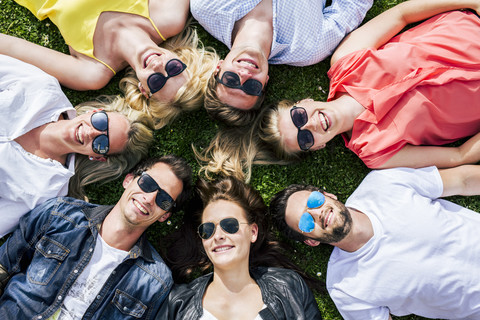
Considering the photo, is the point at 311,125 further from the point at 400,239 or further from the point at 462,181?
the point at 462,181

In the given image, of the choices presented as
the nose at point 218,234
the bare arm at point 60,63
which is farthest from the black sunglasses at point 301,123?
the bare arm at point 60,63

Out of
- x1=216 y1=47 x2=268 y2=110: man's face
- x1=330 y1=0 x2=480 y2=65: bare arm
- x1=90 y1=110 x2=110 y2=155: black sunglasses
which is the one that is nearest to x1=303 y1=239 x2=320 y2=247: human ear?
x1=216 y1=47 x2=268 y2=110: man's face

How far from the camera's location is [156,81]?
15.0 feet

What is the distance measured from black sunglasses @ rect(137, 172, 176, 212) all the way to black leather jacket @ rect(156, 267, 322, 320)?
3.45 feet

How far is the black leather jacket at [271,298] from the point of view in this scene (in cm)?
456

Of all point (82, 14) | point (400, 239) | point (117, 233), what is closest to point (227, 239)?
point (117, 233)

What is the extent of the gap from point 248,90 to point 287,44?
888 mm

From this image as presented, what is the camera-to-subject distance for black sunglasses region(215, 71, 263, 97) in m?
4.45

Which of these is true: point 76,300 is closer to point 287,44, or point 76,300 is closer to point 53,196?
point 53,196

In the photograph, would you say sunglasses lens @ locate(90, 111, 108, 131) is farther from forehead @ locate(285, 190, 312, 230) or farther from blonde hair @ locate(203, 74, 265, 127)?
forehead @ locate(285, 190, 312, 230)

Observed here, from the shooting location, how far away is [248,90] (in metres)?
4.50

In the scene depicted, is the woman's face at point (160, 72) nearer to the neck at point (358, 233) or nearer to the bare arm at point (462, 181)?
the neck at point (358, 233)

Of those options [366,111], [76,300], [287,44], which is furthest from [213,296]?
[287,44]

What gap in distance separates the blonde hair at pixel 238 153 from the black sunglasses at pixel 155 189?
0.79m
